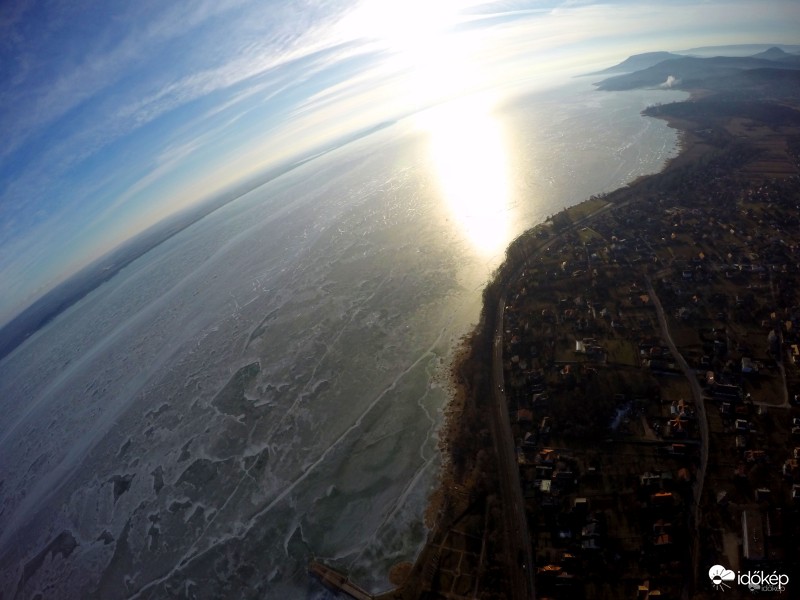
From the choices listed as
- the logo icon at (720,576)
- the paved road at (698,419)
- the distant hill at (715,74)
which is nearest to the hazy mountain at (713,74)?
the distant hill at (715,74)

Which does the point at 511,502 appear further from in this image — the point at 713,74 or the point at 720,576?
the point at 713,74

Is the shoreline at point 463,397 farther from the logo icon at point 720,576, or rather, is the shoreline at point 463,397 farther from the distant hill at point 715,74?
the distant hill at point 715,74

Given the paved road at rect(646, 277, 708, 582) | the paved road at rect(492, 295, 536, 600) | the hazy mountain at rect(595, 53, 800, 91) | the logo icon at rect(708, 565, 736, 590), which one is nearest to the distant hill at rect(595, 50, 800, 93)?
the hazy mountain at rect(595, 53, 800, 91)

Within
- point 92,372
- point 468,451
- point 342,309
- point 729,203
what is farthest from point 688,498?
point 92,372

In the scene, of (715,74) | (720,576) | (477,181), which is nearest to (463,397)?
(720,576)

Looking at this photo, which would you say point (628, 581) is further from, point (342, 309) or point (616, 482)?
point (342, 309)
